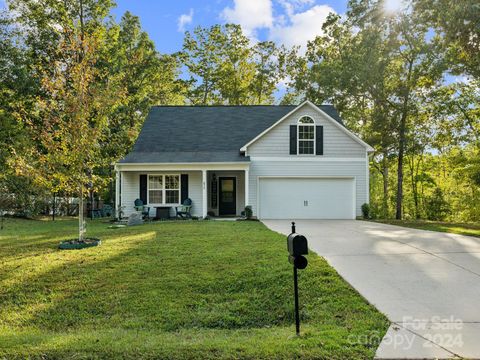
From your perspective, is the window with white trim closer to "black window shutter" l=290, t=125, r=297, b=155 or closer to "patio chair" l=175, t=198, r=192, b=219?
"patio chair" l=175, t=198, r=192, b=219

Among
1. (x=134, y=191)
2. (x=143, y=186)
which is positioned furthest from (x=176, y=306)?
(x=134, y=191)

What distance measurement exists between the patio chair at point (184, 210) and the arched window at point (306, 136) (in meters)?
5.62

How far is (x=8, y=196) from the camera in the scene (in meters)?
16.3

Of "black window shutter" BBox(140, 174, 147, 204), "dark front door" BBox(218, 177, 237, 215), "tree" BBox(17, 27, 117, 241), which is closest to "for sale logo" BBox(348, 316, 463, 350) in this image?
"tree" BBox(17, 27, 117, 241)

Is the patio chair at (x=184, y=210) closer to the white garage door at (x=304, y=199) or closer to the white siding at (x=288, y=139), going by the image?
the white garage door at (x=304, y=199)

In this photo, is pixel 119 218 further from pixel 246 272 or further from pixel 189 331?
pixel 189 331

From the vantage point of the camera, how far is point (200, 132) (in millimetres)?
18938

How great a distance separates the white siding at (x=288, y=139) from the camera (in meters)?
17.0

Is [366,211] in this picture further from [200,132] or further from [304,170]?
[200,132]

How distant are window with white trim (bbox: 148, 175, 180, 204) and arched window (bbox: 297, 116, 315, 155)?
5.96 meters

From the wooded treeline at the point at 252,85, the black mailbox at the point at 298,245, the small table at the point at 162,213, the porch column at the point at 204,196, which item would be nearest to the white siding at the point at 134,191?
the porch column at the point at 204,196

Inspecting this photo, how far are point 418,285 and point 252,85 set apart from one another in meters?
27.9

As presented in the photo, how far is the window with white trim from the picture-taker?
17.2 metres

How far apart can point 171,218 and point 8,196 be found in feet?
23.9
